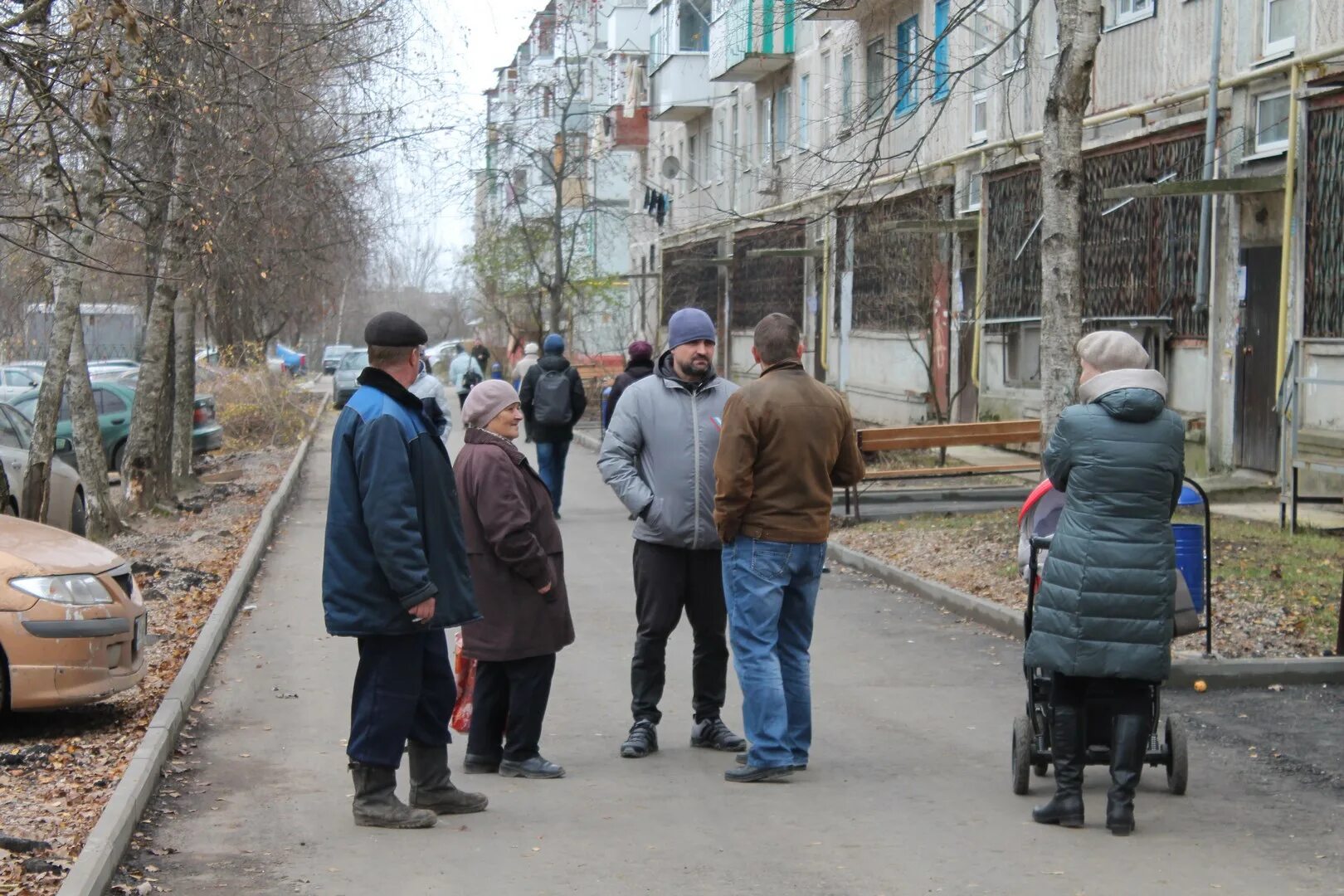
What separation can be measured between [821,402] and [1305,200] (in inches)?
441

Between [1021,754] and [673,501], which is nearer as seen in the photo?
[1021,754]

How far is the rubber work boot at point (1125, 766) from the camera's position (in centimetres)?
585

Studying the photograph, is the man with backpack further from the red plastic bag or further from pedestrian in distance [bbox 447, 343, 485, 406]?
pedestrian in distance [bbox 447, 343, 485, 406]

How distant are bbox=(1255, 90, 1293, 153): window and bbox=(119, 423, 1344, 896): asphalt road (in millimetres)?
9837

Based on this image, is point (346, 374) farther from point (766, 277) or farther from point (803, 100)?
point (803, 100)

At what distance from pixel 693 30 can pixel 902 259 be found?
19548mm

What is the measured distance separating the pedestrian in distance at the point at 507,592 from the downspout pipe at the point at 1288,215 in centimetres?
1118

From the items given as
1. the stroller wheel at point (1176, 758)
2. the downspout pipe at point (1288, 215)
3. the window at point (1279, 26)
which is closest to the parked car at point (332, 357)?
the window at point (1279, 26)

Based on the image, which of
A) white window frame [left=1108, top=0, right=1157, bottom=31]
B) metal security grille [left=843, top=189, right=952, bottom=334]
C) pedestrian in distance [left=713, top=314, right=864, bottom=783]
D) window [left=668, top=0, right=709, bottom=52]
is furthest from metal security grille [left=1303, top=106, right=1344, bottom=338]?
window [left=668, top=0, right=709, bottom=52]

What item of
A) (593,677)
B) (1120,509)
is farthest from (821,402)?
(593,677)

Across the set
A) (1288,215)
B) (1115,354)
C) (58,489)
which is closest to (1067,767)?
(1115,354)

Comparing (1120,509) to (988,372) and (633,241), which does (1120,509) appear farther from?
(633,241)

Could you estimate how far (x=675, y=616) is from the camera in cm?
725

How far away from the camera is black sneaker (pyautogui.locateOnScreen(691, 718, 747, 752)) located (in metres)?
7.37
